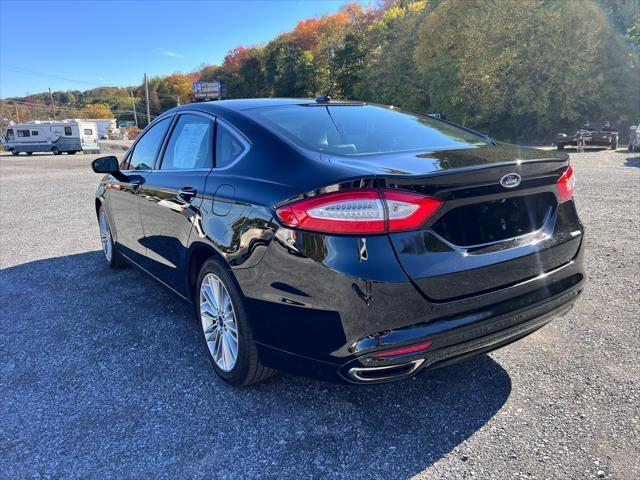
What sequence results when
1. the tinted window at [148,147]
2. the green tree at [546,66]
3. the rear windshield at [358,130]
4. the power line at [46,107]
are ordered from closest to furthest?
1. the rear windshield at [358,130]
2. the tinted window at [148,147]
3. the green tree at [546,66]
4. the power line at [46,107]

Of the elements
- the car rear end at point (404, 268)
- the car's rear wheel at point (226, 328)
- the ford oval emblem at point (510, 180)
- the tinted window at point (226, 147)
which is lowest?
the car's rear wheel at point (226, 328)

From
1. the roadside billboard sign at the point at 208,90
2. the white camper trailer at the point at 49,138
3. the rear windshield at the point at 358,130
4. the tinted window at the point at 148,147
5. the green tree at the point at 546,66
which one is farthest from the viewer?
the roadside billboard sign at the point at 208,90

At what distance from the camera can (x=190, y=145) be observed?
3215mm

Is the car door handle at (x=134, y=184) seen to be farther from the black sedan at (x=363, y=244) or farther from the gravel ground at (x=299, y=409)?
the gravel ground at (x=299, y=409)

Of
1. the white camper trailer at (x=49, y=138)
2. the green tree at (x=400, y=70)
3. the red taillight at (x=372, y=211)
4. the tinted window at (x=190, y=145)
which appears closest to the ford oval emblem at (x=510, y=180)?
the red taillight at (x=372, y=211)

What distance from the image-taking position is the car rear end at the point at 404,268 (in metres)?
1.89

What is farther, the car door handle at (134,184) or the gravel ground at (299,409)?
the car door handle at (134,184)

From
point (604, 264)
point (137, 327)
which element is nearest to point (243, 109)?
point (137, 327)

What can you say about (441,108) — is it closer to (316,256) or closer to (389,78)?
(389,78)

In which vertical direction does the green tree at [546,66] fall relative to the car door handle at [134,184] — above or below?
above

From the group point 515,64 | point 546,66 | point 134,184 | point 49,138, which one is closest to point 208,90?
point 49,138

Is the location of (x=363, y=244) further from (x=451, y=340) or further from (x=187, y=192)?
(x=187, y=192)

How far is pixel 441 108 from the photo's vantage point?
37812mm

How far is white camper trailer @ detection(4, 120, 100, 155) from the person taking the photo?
40.8 meters
